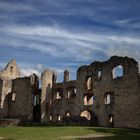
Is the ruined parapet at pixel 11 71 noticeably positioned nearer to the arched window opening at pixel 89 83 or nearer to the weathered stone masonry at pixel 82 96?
the weathered stone masonry at pixel 82 96

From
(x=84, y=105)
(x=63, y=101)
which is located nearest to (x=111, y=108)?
(x=84, y=105)

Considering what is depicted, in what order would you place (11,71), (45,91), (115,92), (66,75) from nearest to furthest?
(115,92) < (66,75) < (45,91) < (11,71)

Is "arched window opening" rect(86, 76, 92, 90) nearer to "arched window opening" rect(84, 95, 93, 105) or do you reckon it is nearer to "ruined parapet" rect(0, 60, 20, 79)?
"arched window opening" rect(84, 95, 93, 105)

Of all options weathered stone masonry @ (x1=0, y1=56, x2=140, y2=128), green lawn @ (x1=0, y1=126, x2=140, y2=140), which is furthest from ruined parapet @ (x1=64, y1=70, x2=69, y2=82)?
green lawn @ (x1=0, y1=126, x2=140, y2=140)

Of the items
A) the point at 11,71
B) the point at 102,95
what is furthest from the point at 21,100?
the point at 102,95

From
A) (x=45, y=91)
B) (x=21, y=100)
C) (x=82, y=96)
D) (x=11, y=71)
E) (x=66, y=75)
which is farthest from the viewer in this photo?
(x=11, y=71)

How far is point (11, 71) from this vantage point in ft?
161

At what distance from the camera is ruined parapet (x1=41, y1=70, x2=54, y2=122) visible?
40406 mm

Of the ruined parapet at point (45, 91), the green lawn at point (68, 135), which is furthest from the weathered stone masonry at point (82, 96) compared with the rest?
the green lawn at point (68, 135)

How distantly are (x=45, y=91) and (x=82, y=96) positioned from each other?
246 inches

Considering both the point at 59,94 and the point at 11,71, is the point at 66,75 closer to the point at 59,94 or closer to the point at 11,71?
the point at 59,94

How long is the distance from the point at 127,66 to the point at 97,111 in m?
6.30

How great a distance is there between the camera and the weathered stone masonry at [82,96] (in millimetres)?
30688

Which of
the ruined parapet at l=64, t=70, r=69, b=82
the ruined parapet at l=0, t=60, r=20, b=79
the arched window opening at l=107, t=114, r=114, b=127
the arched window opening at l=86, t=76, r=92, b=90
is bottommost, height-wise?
the arched window opening at l=107, t=114, r=114, b=127
